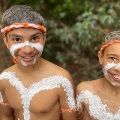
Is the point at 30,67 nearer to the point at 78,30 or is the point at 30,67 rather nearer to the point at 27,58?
the point at 27,58

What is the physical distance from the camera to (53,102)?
2.24m

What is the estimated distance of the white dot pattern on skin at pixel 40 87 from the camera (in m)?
2.23

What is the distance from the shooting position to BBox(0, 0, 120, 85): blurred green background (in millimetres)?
3893

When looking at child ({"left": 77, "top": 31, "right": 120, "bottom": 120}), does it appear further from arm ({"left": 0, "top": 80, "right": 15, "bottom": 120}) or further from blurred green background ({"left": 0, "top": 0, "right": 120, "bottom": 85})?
blurred green background ({"left": 0, "top": 0, "right": 120, "bottom": 85})

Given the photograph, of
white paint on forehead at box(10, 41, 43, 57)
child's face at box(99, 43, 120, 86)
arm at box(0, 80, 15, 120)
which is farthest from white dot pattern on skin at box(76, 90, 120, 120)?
arm at box(0, 80, 15, 120)

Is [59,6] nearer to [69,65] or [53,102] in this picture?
[69,65]

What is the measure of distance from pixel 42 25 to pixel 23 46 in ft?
0.65

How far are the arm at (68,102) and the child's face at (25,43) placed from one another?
12.1 inches

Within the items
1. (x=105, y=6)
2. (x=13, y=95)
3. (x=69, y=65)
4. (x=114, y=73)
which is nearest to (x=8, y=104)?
(x=13, y=95)

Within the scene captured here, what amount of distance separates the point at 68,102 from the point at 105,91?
11.1 inches

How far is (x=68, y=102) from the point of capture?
2.27 m

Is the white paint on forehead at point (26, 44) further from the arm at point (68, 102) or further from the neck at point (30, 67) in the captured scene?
the arm at point (68, 102)

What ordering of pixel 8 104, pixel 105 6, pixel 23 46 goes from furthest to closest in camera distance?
pixel 105 6
pixel 8 104
pixel 23 46

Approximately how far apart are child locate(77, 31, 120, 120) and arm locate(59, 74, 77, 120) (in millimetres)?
52
